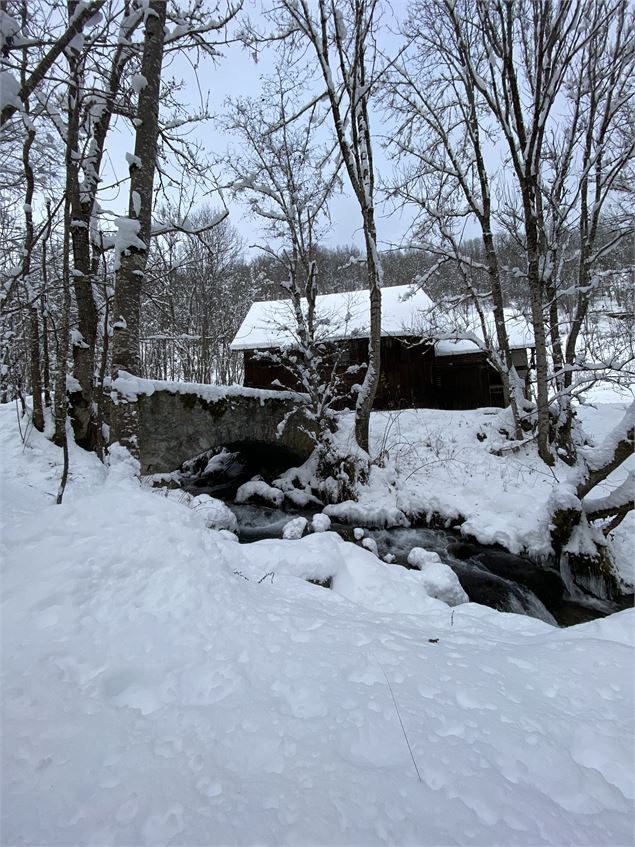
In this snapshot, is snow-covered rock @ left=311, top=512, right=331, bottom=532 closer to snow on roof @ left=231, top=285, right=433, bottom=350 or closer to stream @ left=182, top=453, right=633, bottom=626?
stream @ left=182, top=453, right=633, bottom=626

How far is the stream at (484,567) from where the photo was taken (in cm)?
494

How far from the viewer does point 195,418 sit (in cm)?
761

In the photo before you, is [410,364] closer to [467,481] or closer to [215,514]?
[467,481]

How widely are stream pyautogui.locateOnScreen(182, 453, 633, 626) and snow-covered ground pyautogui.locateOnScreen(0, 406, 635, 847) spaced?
300 centimetres

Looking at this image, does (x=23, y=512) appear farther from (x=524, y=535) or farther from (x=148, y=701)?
(x=524, y=535)

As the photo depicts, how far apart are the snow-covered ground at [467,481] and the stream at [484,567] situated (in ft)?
0.93

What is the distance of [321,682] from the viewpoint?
1496 millimetres

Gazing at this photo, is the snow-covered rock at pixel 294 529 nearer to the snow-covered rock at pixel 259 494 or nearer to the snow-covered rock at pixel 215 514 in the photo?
the snow-covered rock at pixel 215 514

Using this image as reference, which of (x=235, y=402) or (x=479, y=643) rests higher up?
(x=235, y=402)

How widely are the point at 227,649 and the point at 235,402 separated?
720cm

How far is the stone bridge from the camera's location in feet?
22.3

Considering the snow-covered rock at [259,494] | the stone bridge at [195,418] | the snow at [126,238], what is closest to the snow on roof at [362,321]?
the stone bridge at [195,418]

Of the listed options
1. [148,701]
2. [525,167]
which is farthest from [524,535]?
[525,167]

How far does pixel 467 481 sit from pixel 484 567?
8.73 ft
